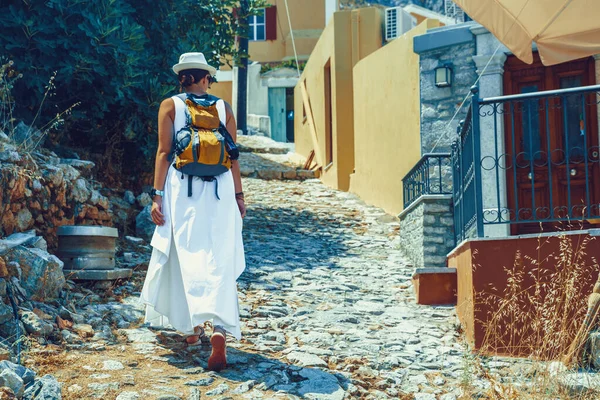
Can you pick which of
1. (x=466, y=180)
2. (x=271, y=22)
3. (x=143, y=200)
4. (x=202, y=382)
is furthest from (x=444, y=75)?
(x=271, y=22)

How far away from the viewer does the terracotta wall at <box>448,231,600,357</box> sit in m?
4.96

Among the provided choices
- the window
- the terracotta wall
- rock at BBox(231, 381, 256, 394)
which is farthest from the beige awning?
the window

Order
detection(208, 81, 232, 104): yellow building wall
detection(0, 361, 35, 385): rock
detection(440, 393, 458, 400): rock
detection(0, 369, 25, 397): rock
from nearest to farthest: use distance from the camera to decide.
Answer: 1. detection(0, 369, 25, 397): rock
2. detection(0, 361, 35, 385): rock
3. detection(440, 393, 458, 400): rock
4. detection(208, 81, 232, 104): yellow building wall

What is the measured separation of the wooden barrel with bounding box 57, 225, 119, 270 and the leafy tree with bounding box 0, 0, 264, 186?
6.96 ft

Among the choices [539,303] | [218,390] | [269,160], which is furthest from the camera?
[269,160]

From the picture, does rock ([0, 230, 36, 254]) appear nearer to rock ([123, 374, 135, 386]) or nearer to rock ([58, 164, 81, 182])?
rock ([58, 164, 81, 182])

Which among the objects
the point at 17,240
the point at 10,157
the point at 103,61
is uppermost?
the point at 103,61

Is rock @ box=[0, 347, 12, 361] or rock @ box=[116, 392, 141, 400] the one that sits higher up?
rock @ box=[0, 347, 12, 361]

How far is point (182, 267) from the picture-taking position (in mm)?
4473

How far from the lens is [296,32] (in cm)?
2523

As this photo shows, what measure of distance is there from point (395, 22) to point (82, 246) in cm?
969

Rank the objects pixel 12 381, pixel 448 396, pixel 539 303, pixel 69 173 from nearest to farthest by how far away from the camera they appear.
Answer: pixel 12 381, pixel 448 396, pixel 539 303, pixel 69 173

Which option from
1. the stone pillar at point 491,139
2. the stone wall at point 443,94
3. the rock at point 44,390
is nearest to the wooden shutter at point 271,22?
the stone wall at point 443,94

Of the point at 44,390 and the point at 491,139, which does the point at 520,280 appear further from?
the point at 491,139
